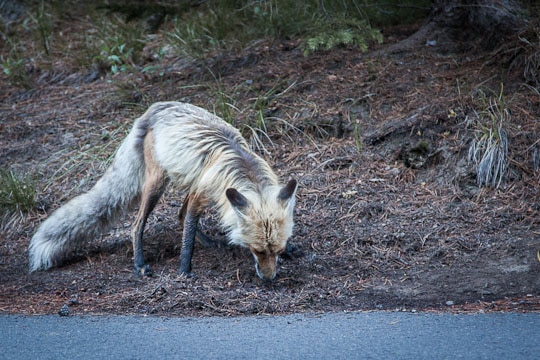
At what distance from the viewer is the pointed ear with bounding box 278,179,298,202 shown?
6098 mm

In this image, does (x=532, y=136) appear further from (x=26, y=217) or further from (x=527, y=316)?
(x=26, y=217)

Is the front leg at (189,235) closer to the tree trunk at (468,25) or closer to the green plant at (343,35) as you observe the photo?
the green plant at (343,35)

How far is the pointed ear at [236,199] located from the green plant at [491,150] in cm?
348

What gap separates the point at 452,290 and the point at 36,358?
383 cm

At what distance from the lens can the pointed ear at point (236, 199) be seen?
5844 mm

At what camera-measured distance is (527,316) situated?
5.02 m

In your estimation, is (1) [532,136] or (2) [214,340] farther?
(1) [532,136]

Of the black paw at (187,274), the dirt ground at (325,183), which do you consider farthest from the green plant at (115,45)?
the black paw at (187,274)

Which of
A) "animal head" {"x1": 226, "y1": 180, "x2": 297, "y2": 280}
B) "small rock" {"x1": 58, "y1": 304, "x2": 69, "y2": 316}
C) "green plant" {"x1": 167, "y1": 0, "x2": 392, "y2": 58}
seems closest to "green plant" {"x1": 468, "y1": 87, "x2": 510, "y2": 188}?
"animal head" {"x1": 226, "y1": 180, "x2": 297, "y2": 280}

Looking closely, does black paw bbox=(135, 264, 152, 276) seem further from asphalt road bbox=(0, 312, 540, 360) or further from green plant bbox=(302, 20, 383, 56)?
green plant bbox=(302, 20, 383, 56)

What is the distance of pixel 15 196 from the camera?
872cm

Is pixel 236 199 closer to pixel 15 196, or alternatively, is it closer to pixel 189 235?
pixel 189 235

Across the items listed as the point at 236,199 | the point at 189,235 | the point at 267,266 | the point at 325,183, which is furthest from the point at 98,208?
the point at 325,183

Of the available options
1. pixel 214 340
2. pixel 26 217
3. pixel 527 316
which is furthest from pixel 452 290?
pixel 26 217
